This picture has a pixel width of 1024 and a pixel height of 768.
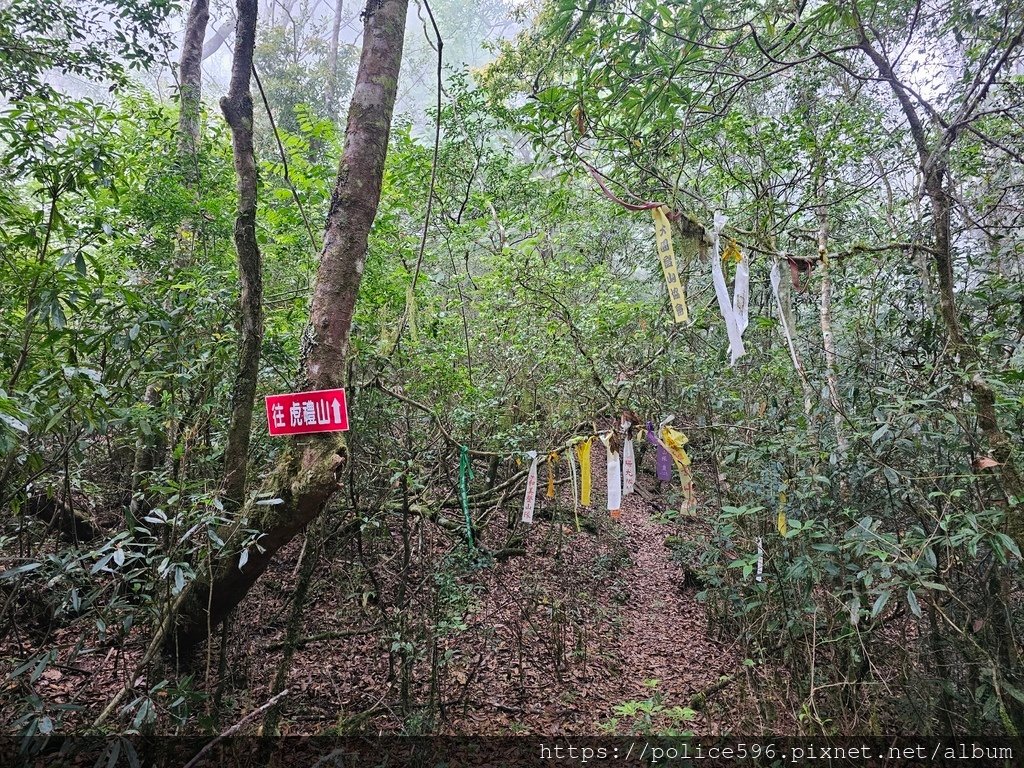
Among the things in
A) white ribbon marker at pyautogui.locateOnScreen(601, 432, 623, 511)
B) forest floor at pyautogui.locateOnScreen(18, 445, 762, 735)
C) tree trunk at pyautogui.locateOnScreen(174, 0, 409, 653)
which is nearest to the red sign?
tree trunk at pyautogui.locateOnScreen(174, 0, 409, 653)

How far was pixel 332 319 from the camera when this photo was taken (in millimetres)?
2934

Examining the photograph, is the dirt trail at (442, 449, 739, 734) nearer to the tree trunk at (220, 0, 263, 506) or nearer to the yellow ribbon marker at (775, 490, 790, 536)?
the yellow ribbon marker at (775, 490, 790, 536)

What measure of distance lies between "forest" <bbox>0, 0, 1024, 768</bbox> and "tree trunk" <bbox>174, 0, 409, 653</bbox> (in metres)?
0.02

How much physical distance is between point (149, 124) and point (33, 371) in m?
3.28

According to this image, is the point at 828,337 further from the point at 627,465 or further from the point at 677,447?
the point at 627,465

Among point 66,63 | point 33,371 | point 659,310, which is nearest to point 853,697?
Result: point 659,310

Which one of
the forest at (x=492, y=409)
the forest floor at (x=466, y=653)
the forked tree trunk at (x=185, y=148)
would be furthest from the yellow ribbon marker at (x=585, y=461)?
the forked tree trunk at (x=185, y=148)

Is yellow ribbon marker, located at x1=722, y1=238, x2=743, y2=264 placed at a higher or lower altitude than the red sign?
higher

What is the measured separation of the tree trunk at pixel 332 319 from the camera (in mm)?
2807

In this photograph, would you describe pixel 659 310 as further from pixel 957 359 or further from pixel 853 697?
pixel 853 697

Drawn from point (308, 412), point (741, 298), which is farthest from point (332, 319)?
point (741, 298)

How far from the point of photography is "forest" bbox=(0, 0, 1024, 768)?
2.76 meters

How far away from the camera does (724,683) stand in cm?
456

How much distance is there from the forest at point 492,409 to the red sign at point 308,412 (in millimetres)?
20
